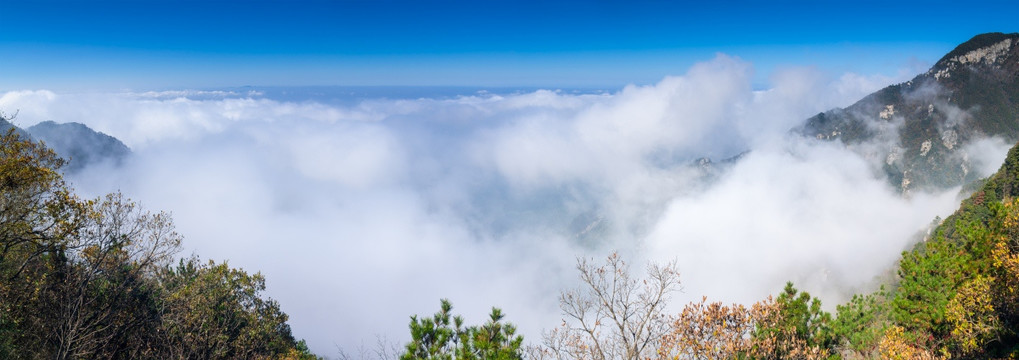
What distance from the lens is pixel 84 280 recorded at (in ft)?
57.1

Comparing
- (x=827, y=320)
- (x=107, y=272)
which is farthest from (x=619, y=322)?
(x=107, y=272)

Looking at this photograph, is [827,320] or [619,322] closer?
[619,322]

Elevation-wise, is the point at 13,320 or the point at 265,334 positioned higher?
the point at 13,320

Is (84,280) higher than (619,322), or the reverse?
(84,280)

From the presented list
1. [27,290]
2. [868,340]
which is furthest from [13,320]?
[868,340]

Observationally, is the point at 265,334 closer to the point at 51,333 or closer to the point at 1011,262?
the point at 51,333

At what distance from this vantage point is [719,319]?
43.4 ft

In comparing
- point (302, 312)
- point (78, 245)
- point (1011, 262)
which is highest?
point (78, 245)

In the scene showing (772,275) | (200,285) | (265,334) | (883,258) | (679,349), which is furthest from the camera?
(772,275)

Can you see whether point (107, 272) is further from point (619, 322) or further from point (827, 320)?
point (827, 320)

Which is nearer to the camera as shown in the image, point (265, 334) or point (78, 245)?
point (78, 245)

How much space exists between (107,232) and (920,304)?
32.2 m

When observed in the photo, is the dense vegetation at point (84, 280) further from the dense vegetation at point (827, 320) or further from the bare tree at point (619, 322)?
the bare tree at point (619, 322)

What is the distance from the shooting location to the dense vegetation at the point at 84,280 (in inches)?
588
